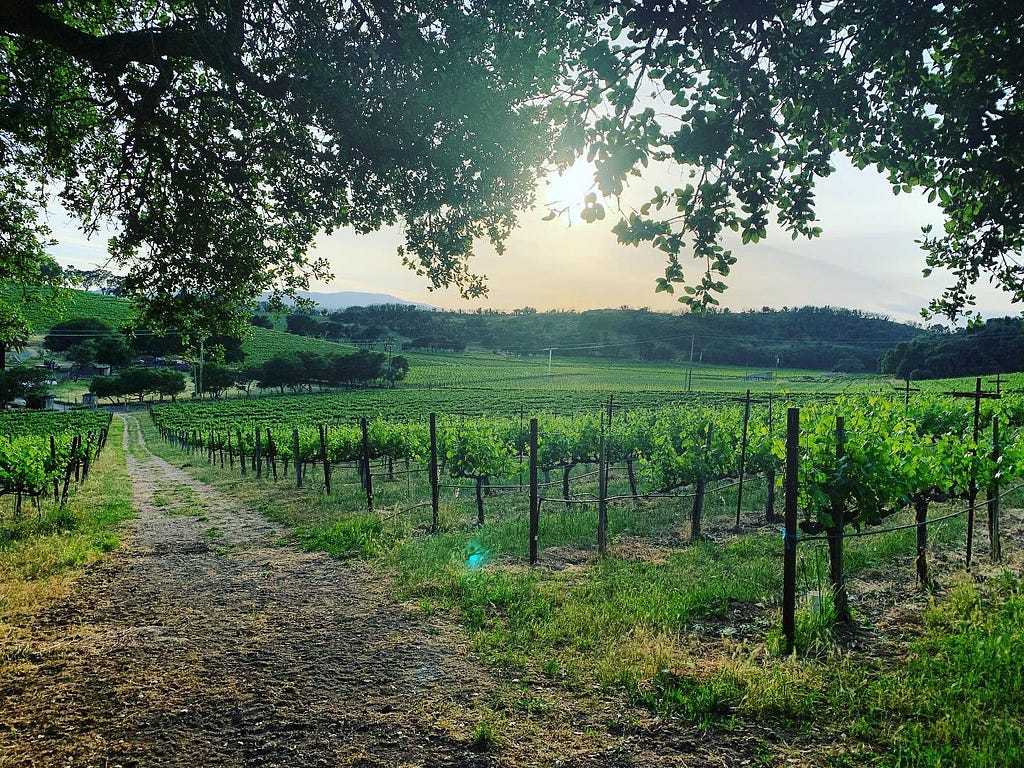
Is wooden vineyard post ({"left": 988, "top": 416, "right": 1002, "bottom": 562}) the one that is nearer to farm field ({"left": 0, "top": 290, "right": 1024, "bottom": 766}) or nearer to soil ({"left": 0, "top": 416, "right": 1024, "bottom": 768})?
farm field ({"left": 0, "top": 290, "right": 1024, "bottom": 766})

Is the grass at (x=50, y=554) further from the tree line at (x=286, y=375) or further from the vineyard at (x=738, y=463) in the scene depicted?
the tree line at (x=286, y=375)

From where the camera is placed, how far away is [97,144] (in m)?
9.38

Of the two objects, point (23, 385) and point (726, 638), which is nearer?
point (726, 638)

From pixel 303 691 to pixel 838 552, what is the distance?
18.9ft

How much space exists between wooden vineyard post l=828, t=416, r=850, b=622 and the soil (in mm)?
344

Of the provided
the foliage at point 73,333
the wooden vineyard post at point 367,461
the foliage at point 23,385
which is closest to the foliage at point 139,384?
the foliage at point 23,385

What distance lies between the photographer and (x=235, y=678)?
5129 mm

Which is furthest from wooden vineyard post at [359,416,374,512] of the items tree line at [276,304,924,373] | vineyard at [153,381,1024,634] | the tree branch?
tree line at [276,304,924,373]

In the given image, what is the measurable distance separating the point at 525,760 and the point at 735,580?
4.64 m

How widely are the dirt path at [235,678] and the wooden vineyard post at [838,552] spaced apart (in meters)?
4.03

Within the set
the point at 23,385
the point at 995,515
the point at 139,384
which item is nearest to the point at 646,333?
the point at 139,384

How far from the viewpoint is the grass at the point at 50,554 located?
6.75 meters

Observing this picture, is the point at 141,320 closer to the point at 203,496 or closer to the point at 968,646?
the point at 203,496

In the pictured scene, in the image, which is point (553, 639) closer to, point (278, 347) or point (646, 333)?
point (278, 347)
